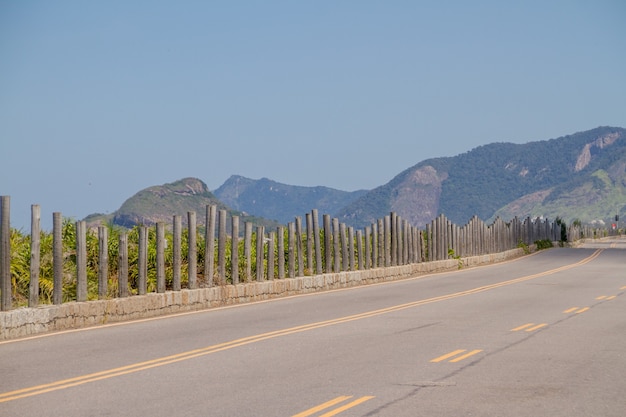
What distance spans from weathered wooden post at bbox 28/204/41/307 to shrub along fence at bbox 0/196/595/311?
2cm

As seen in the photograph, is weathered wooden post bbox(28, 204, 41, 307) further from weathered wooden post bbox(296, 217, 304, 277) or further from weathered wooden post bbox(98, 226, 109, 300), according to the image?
weathered wooden post bbox(296, 217, 304, 277)

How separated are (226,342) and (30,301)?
3.61m

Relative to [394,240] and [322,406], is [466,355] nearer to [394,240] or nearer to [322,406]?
[322,406]

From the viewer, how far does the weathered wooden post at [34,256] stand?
17.2 meters

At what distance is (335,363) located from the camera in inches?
516

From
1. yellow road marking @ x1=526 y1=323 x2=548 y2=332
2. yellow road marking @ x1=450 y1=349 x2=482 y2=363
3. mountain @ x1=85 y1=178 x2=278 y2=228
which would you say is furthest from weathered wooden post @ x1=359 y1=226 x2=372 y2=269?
mountain @ x1=85 y1=178 x2=278 y2=228

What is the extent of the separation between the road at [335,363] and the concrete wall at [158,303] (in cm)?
48

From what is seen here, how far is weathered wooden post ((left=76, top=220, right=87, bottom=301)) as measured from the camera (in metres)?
18.6

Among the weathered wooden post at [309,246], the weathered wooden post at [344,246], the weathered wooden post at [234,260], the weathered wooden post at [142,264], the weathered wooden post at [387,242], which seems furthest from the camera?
the weathered wooden post at [387,242]

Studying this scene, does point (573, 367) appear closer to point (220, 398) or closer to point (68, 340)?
point (220, 398)

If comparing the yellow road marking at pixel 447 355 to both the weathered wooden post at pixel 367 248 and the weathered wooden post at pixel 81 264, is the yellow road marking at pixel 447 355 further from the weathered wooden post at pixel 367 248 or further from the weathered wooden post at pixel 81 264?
the weathered wooden post at pixel 367 248

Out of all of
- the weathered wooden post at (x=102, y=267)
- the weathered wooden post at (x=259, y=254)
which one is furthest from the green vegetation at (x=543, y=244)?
the weathered wooden post at (x=102, y=267)

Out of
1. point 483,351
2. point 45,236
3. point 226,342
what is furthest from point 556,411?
point 45,236

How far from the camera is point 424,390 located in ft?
35.8
